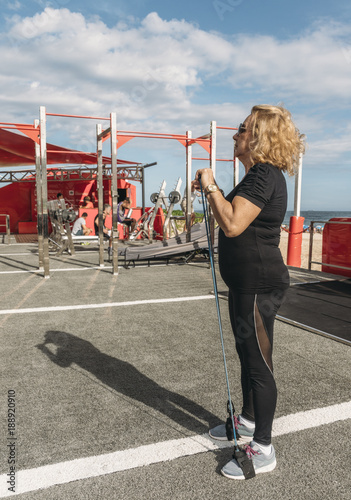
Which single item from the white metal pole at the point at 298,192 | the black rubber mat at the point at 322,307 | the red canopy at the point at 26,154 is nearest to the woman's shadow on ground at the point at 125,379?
the black rubber mat at the point at 322,307

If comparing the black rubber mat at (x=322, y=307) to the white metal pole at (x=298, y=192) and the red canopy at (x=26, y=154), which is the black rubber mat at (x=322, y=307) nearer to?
the white metal pole at (x=298, y=192)

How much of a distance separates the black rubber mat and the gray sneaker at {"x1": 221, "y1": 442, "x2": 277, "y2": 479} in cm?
213

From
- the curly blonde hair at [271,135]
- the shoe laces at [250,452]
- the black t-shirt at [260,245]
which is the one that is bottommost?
the shoe laces at [250,452]

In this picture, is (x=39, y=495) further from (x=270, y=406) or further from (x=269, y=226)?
(x=269, y=226)

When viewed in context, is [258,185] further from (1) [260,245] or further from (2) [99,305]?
(2) [99,305]

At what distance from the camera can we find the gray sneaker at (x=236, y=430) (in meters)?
2.09

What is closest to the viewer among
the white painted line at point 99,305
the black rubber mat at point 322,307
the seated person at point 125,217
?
the black rubber mat at point 322,307

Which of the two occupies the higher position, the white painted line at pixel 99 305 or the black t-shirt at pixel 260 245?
the black t-shirt at pixel 260 245

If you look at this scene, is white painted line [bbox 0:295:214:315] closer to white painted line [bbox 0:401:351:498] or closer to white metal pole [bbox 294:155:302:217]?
white painted line [bbox 0:401:351:498]

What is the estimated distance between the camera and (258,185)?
66.0 inches

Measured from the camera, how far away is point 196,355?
3.31m

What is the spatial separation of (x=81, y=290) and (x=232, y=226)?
4.61 metres

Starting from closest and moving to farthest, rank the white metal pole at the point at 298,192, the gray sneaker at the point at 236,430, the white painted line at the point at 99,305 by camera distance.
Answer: the gray sneaker at the point at 236,430 → the white painted line at the point at 99,305 → the white metal pole at the point at 298,192

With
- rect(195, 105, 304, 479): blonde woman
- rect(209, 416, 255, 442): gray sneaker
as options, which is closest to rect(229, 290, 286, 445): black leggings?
rect(195, 105, 304, 479): blonde woman
